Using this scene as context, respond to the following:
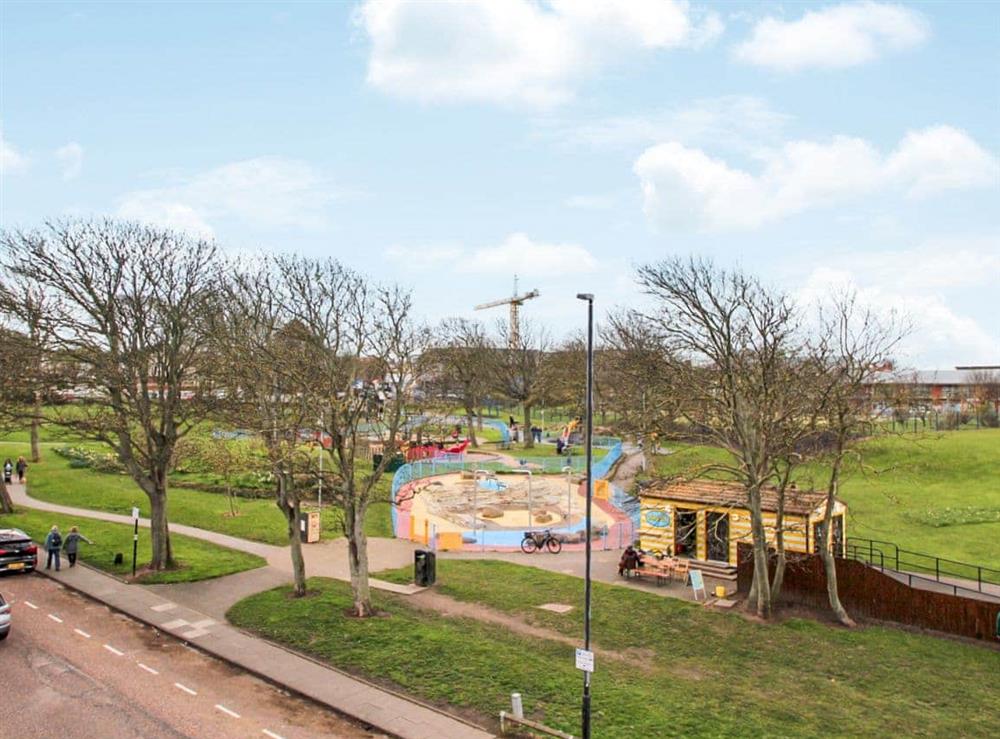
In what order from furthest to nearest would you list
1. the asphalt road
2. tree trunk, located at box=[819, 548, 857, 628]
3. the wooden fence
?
tree trunk, located at box=[819, 548, 857, 628] → the wooden fence → the asphalt road

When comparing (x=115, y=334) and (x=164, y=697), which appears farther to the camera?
(x=115, y=334)

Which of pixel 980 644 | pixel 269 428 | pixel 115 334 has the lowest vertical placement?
pixel 980 644

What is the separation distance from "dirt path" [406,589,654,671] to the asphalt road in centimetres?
626

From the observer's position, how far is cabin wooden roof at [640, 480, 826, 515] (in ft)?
82.2

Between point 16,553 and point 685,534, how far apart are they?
76.9 ft

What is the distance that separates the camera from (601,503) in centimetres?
4200

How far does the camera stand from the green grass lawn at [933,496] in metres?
28.8

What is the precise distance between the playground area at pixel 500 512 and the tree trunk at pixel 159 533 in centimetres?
809

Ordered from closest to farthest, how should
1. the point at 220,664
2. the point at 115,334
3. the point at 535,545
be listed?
the point at 220,664, the point at 115,334, the point at 535,545

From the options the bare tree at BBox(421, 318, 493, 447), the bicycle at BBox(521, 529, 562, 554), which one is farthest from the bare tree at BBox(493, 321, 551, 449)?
the bicycle at BBox(521, 529, 562, 554)

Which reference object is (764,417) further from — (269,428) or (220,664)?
(220,664)

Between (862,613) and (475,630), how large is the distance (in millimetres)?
11766

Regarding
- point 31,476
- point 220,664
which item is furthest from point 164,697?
point 31,476

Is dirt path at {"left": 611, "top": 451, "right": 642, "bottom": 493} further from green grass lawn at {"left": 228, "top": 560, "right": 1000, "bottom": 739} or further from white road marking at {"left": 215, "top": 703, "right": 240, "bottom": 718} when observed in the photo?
white road marking at {"left": 215, "top": 703, "right": 240, "bottom": 718}
